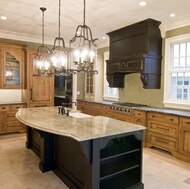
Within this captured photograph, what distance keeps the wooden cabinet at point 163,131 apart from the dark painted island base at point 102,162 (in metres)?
1.55

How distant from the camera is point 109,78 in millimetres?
5551

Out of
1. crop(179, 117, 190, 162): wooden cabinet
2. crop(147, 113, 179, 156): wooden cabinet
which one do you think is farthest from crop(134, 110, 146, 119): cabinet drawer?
crop(179, 117, 190, 162): wooden cabinet

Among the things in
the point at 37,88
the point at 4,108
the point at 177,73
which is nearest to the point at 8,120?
the point at 4,108

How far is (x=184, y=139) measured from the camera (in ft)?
11.6

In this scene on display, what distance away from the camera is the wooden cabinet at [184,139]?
136 inches

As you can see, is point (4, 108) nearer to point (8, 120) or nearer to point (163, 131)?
point (8, 120)

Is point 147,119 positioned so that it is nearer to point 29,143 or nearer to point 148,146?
point 148,146

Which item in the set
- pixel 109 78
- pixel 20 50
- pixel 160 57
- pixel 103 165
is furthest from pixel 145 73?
pixel 20 50

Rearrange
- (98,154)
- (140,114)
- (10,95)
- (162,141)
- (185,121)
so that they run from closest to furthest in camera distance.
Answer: (98,154)
(185,121)
(162,141)
(140,114)
(10,95)

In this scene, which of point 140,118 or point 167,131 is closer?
point 167,131

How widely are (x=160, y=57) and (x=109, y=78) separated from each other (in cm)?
163

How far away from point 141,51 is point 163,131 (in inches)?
74.5

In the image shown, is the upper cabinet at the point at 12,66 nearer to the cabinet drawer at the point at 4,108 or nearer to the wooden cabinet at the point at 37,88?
the wooden cabinet at the point at 37,88

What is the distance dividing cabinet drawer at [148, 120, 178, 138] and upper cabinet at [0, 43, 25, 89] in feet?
12.5
